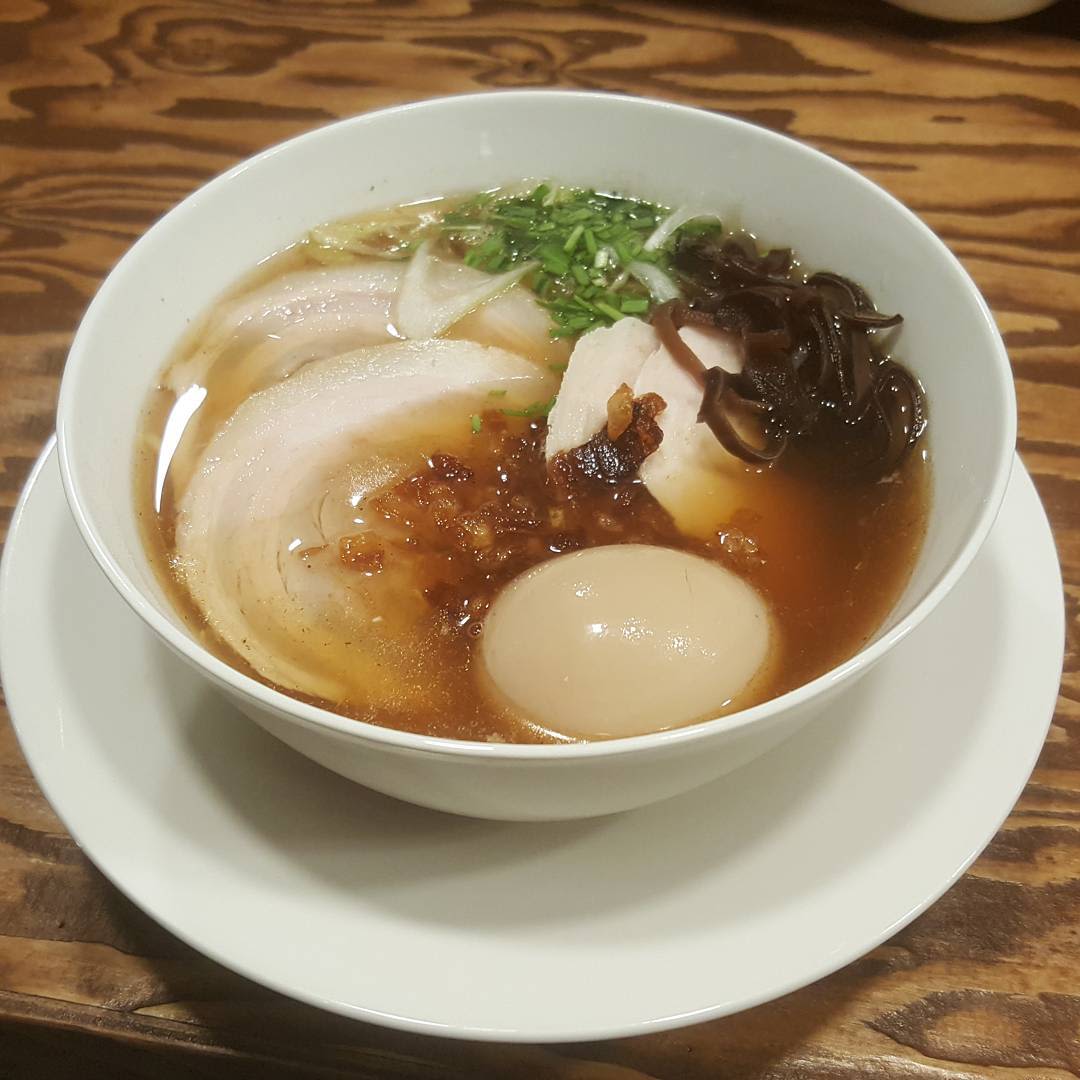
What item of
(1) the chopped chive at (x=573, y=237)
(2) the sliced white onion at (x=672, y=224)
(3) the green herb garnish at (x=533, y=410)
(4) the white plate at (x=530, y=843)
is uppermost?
(2) the sliced white onion at (x=672, y=224)

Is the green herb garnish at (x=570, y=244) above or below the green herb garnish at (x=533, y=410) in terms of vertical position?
above

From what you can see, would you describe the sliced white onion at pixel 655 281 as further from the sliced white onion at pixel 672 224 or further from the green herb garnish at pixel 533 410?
the green herb garnish at pixel 533 410

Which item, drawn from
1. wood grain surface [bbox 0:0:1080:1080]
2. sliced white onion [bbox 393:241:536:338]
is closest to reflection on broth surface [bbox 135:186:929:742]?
sliced white onion [bbox 393:241:536:338]

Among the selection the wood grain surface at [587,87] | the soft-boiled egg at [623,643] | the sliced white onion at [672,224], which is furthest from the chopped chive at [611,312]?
the wood grain surface at [587,87]

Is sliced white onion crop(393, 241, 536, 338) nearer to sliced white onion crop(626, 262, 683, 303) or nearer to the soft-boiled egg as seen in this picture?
sliced white onion crop(626, 262, 683, 303)

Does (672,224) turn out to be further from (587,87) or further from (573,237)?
(587,87)
